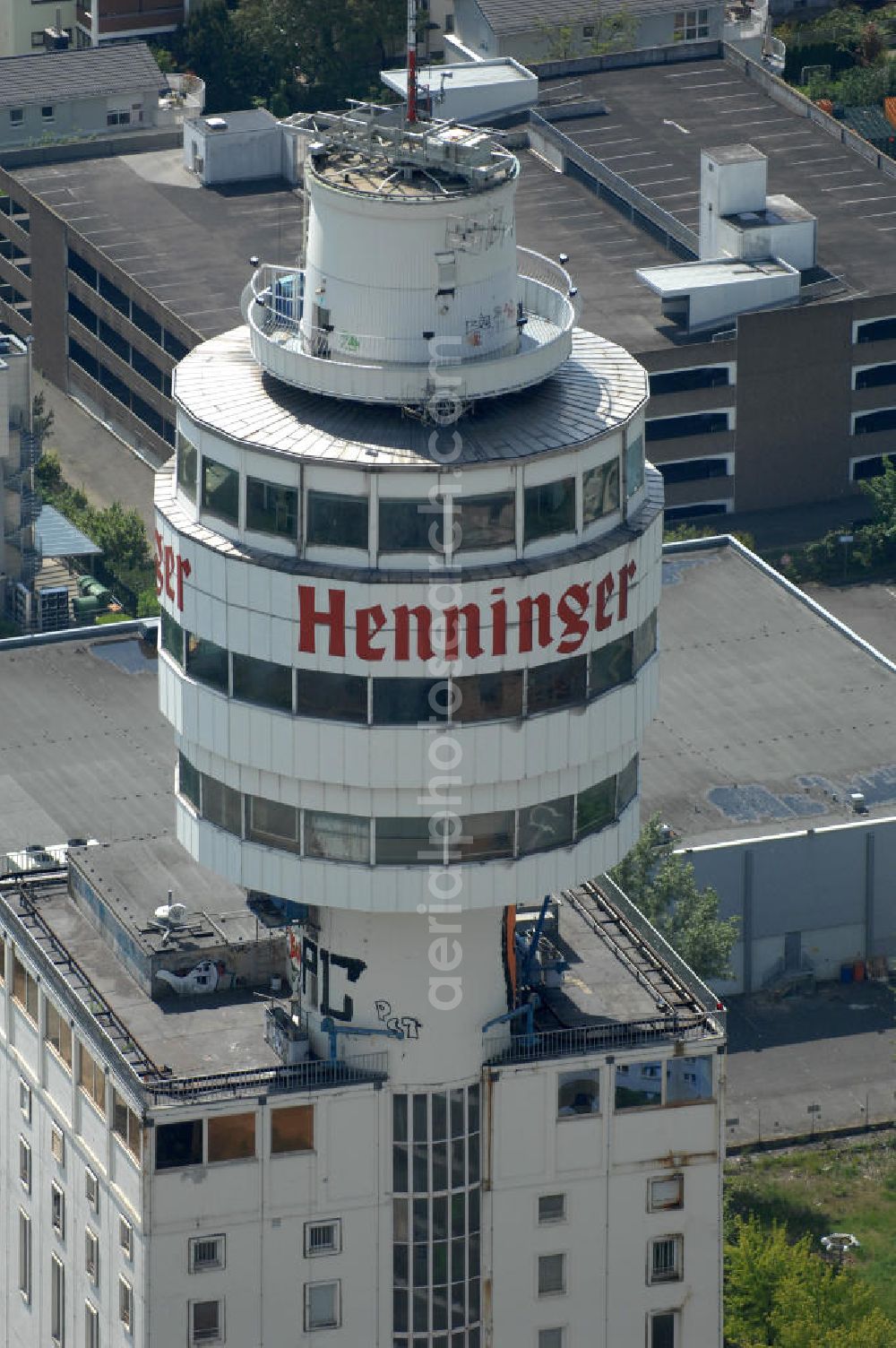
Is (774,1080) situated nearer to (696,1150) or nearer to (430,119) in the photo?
(696,1150)

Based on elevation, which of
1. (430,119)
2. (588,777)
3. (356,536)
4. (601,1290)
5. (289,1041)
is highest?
(430,119)

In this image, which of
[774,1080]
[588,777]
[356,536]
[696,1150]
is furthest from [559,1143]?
[774,1080]

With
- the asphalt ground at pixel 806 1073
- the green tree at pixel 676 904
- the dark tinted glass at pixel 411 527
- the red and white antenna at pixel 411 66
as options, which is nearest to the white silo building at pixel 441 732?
the dark tinted glass at pixel 411 527

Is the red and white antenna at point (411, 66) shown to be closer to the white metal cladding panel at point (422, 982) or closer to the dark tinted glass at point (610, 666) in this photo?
the dark tinted glass at point (610, 666)

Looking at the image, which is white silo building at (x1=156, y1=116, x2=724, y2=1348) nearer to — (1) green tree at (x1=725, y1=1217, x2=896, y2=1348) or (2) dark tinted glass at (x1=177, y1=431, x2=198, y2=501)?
(2) dark tinted glass at (x1=177, y1=431, x2=198, y2=501)

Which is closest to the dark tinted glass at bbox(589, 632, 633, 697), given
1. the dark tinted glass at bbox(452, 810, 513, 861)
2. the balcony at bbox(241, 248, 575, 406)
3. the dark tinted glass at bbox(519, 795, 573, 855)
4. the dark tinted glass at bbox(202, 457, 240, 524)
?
the dark tinted glass at bbox(519, 795, 573, 855)

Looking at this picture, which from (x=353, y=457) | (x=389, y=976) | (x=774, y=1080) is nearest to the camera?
(x=353, y=457)
